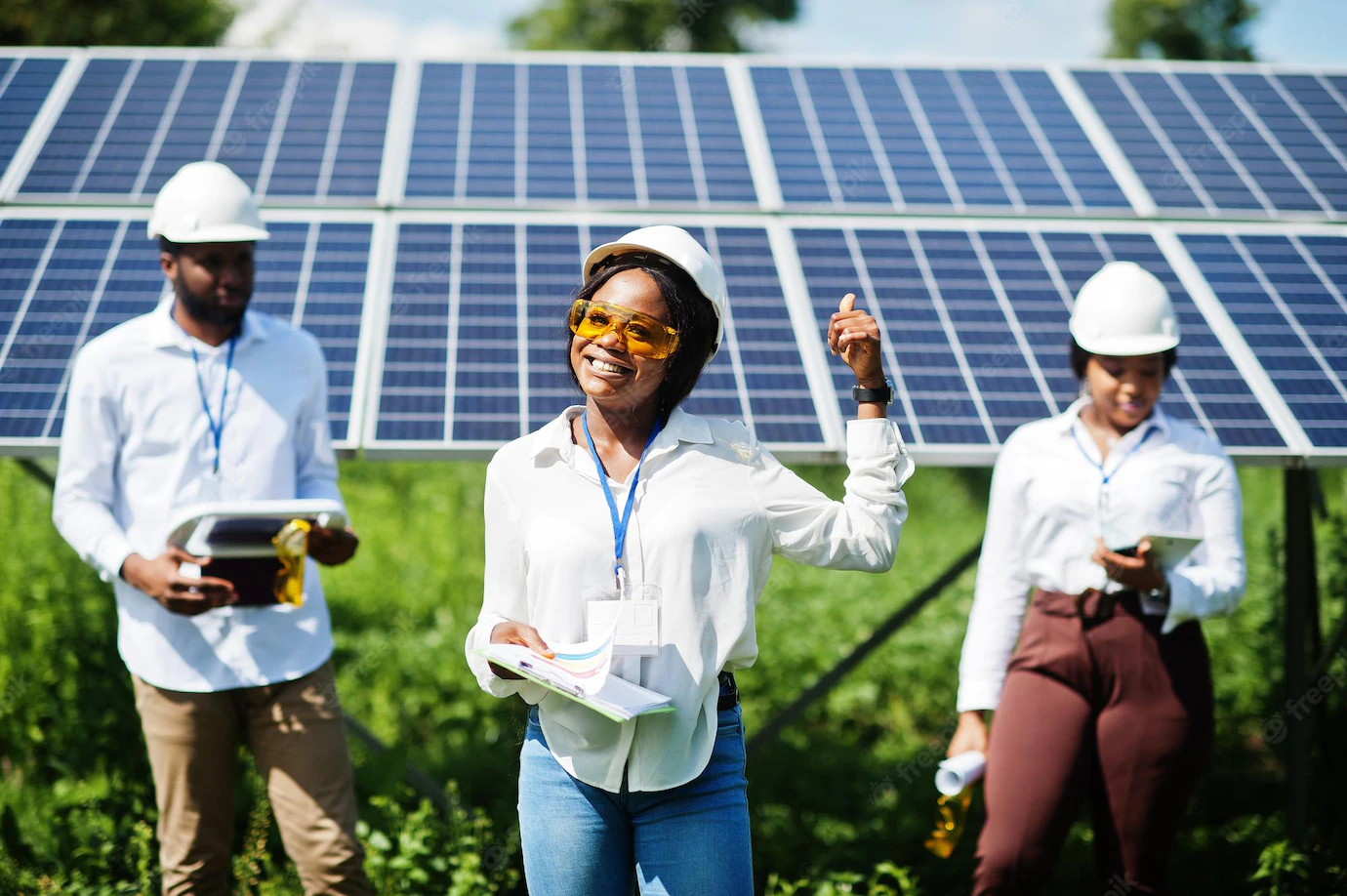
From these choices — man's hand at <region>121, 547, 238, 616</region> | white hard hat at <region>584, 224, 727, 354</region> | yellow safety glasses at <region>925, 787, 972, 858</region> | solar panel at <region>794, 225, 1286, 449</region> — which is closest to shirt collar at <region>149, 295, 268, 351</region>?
man's hand at <region>121, 547, 238, 616</region>

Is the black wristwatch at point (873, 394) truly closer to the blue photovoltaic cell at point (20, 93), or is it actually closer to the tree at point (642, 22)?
the blue photovoltaic cell at point (20, 93)

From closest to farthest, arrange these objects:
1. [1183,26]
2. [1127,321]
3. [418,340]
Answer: [1127,321], [418,340], [1183,26]

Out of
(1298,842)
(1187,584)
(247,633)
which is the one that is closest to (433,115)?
(247,633)

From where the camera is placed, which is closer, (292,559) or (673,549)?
(673,549)

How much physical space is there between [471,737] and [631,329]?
489 centimetres

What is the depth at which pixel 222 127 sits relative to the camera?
622cm

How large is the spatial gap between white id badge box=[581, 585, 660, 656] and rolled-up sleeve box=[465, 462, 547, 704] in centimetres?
20

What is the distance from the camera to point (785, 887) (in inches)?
182

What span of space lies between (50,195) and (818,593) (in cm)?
696

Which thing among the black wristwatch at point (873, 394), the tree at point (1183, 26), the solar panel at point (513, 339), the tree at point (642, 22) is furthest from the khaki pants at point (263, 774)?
the tree at point (1183, 26)

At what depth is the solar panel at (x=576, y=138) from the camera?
5898mm

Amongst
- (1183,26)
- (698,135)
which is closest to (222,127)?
(698,135)

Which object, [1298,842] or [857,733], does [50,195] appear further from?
[1298,842]

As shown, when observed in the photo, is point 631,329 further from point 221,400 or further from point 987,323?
point 987,323
